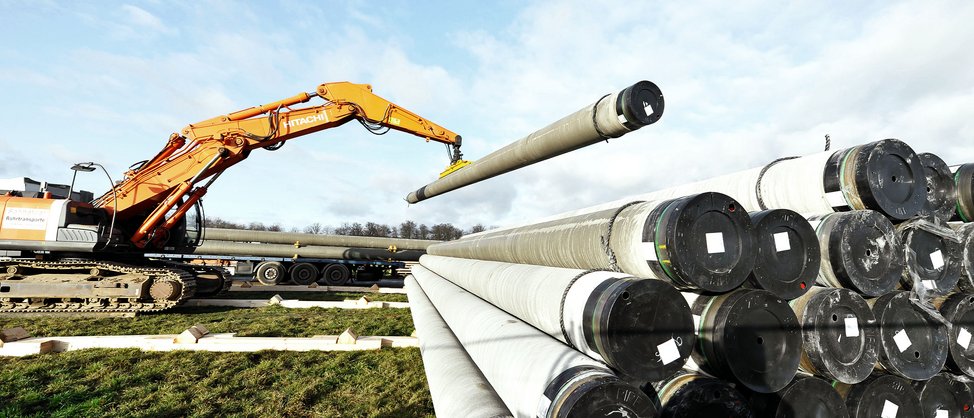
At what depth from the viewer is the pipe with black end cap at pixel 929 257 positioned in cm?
306

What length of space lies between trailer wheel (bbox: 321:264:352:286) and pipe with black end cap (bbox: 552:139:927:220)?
16791 mm

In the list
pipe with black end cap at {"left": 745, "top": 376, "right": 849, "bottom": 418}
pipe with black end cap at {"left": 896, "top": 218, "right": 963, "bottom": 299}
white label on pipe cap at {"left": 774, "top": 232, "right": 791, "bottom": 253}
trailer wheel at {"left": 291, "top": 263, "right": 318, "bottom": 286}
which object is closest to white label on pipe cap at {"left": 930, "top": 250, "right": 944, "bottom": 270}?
pipe with black end cap at {"left": 896, "top": 218, "right": 963, "bottom": 299}

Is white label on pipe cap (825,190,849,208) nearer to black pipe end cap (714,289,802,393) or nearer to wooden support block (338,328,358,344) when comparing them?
black pipe end cap (714,289,802,393)

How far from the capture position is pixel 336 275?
18.1 m

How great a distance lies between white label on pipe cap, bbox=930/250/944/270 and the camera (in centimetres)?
312

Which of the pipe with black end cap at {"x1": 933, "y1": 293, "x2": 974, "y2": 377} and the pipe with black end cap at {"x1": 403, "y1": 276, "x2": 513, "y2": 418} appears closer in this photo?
the pipe with black end cap at {"x1": 403, "y1": 276, "x2": 513, "y2": 418}

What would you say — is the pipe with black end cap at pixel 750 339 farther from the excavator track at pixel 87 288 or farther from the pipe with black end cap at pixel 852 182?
the excavator track at pixel 87 288

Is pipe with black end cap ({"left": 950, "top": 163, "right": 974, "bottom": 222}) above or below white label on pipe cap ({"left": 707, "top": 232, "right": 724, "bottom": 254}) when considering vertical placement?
above

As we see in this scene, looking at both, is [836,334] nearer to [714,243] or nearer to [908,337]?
[908,337]

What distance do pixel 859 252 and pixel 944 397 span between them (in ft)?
4.79

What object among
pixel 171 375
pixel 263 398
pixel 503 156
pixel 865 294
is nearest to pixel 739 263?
pixel 865 294

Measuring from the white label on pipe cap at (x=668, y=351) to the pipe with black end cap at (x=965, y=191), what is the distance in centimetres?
296

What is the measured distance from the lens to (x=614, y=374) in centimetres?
228

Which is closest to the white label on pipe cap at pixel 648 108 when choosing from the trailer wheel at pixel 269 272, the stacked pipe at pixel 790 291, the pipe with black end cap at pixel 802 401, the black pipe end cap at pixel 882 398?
the stacked pipe at pixel 790 291
